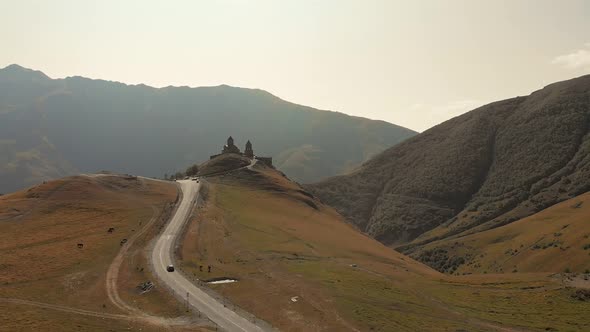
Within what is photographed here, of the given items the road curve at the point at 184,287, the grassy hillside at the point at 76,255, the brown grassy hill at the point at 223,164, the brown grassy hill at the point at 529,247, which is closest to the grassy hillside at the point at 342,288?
the road curve at the point at 184,287

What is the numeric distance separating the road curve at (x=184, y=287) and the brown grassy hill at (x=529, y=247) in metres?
73.0

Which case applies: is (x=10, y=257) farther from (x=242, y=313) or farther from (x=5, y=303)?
(x=242, y=313)

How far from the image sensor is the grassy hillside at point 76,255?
43.2 m

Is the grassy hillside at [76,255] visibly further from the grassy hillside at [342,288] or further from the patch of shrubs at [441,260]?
the patch of shrubs at [441,260]

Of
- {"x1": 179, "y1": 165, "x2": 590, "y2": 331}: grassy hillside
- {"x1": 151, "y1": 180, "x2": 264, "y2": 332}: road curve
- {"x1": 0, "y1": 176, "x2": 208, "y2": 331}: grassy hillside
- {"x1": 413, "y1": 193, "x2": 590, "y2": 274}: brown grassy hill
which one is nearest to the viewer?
{"x1": 151, "y1": 180, "x2": 264, "y2": 332}: road curve

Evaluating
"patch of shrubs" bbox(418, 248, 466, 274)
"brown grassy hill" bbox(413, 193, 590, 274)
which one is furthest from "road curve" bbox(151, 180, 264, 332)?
"patch of shrubs" bbox(418, 248, 466, 274)

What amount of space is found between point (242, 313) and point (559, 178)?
171 metres

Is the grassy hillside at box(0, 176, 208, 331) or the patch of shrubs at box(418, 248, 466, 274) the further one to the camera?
the patch of shrubs at box(418, 248, 466, 274)

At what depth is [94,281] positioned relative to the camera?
55.7 m

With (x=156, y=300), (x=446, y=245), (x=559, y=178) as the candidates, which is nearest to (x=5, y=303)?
(x=156, y=300)

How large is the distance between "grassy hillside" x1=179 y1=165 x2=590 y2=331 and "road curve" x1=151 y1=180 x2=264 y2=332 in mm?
1993

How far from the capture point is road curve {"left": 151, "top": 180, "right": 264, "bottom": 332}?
42906 mm

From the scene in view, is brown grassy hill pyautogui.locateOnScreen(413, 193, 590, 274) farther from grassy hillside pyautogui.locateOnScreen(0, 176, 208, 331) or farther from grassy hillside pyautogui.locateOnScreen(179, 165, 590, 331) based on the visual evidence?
grassy hillside pyautogui.locateOnScreen(0, 176, 208, 331)

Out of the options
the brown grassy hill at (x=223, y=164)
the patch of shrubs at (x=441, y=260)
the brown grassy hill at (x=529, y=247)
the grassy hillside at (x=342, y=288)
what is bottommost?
the patch of shrubs at (x=441, y=260)
